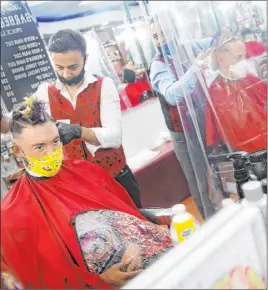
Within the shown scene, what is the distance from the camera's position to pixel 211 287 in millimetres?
662

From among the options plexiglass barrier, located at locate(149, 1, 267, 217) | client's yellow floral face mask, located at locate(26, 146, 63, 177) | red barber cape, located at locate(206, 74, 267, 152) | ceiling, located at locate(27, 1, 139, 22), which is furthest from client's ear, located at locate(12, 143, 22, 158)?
red barber cape, located at locate(206, 74, 267, 152)

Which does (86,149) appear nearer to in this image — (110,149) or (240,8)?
(110,149)

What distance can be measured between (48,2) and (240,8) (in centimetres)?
85

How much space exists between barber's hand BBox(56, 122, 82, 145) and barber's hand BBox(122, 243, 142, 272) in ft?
1.40

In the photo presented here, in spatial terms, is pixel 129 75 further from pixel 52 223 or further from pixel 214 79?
pixel 52 223

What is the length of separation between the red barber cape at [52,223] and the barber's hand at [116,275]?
0.08 feet

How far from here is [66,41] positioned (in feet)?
4.51

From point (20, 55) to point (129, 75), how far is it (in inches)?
29.4

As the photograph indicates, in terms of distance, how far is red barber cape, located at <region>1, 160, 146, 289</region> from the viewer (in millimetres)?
887

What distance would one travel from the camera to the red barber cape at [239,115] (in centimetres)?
176

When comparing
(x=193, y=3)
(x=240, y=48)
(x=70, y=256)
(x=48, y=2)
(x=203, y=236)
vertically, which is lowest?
(x=70, y=256)

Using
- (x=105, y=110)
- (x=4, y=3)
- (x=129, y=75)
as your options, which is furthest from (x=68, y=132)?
(x=129, y=75)

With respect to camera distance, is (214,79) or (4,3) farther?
(214,79)

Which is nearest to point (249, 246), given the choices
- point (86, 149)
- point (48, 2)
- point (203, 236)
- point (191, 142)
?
point (203, 236)
